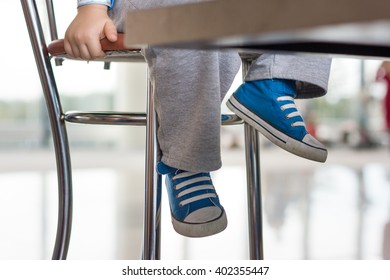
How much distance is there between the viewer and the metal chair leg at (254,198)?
3.27 feet

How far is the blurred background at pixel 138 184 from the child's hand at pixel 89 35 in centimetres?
78

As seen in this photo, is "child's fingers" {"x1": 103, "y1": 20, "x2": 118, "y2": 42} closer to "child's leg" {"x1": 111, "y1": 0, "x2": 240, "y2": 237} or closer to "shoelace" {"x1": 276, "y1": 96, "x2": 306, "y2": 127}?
"child's leg" {"x1": 111, "y1": 0, "x2": 240, "y2": 237}

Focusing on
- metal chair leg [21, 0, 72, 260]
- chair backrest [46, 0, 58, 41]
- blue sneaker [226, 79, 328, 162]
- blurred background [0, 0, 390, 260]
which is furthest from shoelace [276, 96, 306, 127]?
blurred background [0, 0, 390, 260]

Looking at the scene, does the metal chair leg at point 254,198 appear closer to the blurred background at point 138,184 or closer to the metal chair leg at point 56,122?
the metal chair leg at point 56,122

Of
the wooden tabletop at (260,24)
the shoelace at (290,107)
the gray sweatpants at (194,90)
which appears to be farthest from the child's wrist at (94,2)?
the wooden tabletop at (260,24)

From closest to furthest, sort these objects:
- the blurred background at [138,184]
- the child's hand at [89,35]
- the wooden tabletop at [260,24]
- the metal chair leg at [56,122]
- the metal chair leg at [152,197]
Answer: the wooden tabletop at [260,24]
the child's hand at [89,35]
the metal chair leg at [152,197]
the metal chair leg at [56,122]
the blurred background at [138,184]

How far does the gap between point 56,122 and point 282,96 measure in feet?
1.26

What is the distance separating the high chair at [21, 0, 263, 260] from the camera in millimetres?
803

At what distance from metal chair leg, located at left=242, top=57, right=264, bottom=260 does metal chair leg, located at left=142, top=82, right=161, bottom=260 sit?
0.22 metres

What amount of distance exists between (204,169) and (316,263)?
528 mm

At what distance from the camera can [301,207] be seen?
242 centimetres

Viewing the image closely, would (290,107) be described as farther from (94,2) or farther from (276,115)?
(94,2)

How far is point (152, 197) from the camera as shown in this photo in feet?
2.66

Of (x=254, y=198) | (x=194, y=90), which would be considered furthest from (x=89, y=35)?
(x=254, y=198)
